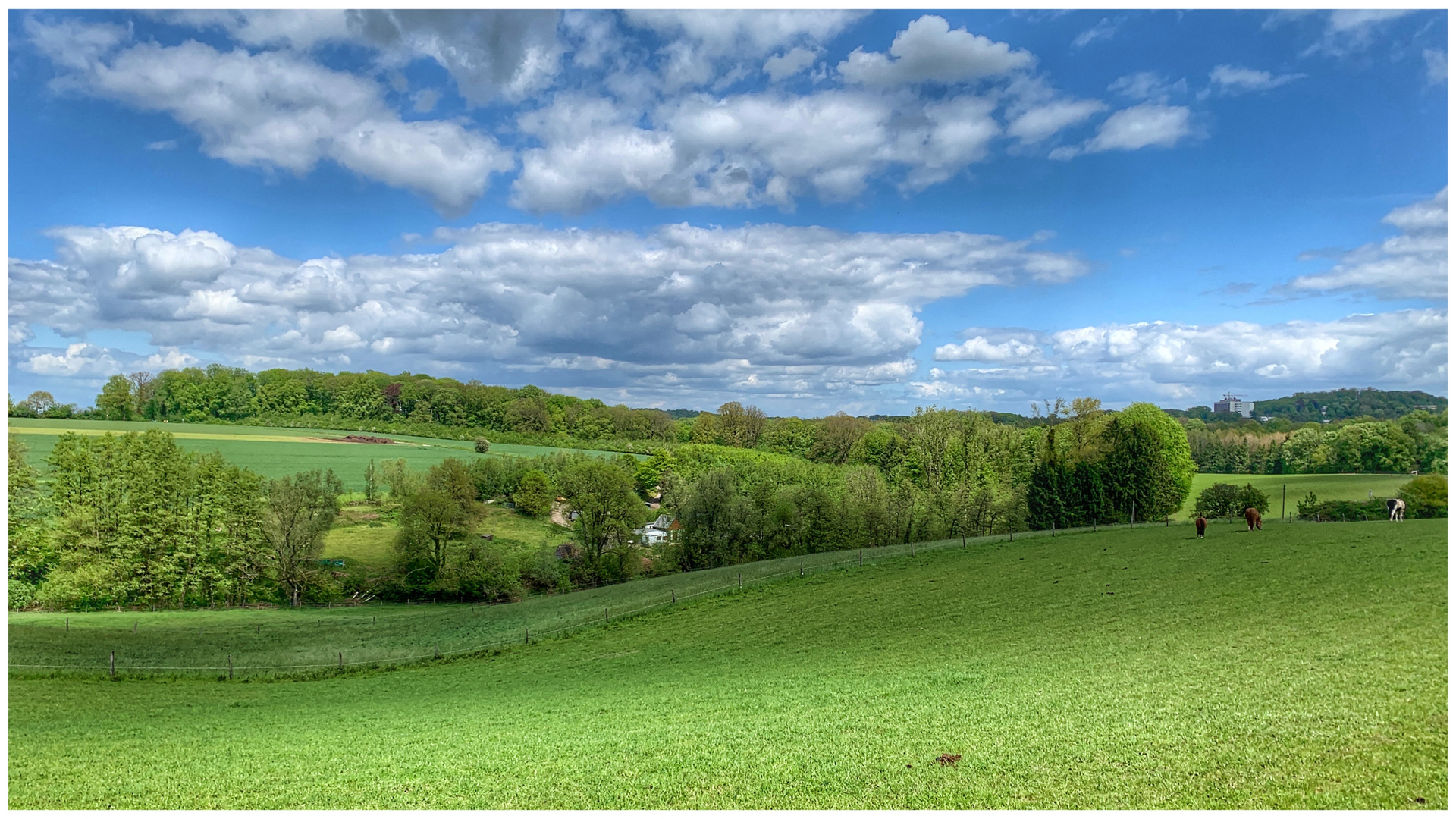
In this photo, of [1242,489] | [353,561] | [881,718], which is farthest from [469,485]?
[1242,489]

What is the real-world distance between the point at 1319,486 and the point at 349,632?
74010mm

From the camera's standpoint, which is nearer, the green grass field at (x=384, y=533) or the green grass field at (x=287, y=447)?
the green grass field at (x=384, y=533)

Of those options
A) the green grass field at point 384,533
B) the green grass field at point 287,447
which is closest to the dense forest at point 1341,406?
the green grass field at point 384,533

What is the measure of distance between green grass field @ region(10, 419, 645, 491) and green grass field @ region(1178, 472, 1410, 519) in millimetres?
71637

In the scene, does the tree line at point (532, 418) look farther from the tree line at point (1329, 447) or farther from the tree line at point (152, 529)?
the tree line at point (152, 529)

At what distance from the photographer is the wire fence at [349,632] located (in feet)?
96.8

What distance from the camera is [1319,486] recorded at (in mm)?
59344

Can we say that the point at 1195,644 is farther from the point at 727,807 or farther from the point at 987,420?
the point at 987,420

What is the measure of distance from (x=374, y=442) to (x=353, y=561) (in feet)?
147

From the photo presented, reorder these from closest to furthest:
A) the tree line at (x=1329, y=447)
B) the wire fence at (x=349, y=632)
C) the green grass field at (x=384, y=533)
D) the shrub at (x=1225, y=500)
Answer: the wire fence at (x=349, y=632) → the tree line at (x=1329, y=447) → the shrub at (x=1225, y=500) → the green grass field at (x=384, y=533)

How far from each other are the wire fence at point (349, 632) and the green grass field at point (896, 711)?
1708 millimetres

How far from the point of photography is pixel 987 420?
81.8 metres

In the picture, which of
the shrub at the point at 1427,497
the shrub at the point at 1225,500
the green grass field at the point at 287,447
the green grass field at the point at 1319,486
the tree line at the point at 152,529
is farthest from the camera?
the green grass field at the point at 287,447

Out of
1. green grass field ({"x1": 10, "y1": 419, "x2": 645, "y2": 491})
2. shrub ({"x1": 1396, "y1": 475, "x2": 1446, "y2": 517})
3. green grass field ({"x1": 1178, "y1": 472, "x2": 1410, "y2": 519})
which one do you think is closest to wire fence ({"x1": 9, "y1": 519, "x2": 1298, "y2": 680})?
shrub ({"x1": 1396, "y1": 475, "x2": 1446, "y2": 517})
